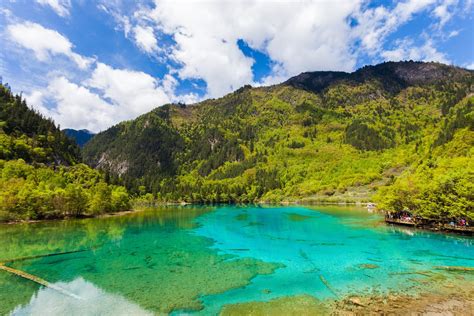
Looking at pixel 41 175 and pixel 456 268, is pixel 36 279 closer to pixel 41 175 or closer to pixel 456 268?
pixel 456 268

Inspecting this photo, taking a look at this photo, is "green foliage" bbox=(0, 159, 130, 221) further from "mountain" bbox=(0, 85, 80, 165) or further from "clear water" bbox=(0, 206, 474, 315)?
"clear water" bbox=(0, 206, 474, 315)

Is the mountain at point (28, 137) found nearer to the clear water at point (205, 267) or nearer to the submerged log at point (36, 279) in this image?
the clear water at point (205, 267)

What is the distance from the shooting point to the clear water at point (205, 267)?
24.0m

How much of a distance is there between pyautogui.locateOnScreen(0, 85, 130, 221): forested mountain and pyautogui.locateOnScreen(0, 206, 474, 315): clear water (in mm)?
19881

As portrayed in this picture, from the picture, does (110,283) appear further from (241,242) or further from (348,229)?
(348,229)

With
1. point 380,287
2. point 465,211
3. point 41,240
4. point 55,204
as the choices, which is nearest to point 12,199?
point 55,204

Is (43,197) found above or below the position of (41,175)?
below

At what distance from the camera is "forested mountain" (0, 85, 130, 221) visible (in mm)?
76625

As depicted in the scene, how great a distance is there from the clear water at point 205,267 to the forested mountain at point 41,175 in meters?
19.9

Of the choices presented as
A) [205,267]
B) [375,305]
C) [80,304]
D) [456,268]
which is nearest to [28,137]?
[205,267]

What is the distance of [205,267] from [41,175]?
92.2 metres

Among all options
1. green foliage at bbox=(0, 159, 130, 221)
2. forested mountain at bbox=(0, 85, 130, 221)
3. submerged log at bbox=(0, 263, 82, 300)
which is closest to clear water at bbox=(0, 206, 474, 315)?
submerged log at bbox=(0, 263, 82, 300)

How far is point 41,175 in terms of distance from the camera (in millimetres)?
102062

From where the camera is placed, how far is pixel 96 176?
13712 centimetres
